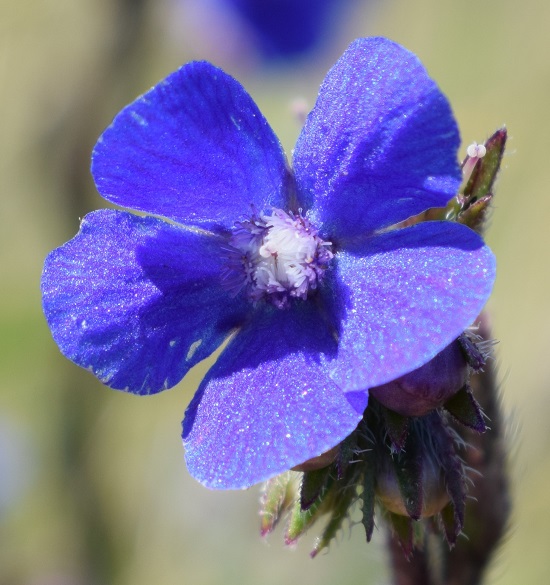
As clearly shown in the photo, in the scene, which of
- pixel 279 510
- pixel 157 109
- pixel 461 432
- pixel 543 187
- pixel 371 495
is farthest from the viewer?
pixel 543 187

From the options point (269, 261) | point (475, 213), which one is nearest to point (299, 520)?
point (269, 261)

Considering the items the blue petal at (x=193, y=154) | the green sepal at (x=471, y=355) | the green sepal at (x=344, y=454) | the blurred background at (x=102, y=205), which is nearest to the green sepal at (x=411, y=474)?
the green sepal at (x=344, y=454)

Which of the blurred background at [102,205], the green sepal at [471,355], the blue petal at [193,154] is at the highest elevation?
the blue petal at [193,154]

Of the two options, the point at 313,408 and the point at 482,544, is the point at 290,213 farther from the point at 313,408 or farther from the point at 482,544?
the point at 482,544

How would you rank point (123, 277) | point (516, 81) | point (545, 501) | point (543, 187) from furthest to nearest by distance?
point (516, 81) < point (543, 187) < point (545, 501) < point (123, 277)

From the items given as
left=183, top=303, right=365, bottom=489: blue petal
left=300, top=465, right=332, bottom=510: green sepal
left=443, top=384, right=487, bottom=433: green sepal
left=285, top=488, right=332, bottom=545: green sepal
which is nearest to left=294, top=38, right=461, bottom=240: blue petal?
left=183, top=303, right=365, bottom=489: blue petal

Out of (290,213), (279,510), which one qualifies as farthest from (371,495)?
(290,213)

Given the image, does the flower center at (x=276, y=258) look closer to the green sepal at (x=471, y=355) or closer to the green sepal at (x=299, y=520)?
the green sepal at (x=471, y=355)
